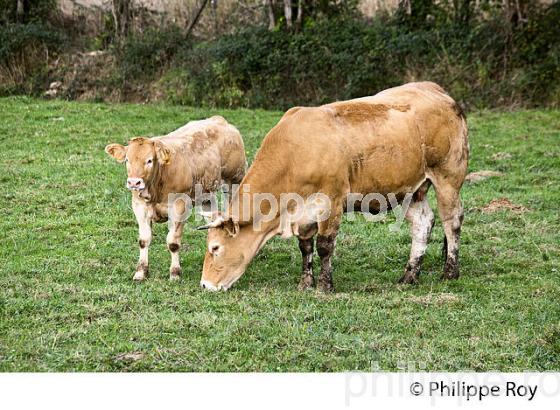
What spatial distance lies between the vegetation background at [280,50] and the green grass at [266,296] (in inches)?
251

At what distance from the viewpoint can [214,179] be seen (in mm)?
11336

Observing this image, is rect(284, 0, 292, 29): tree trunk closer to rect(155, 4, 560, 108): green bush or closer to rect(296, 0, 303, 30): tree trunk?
rect(296, 0, 303, 30): tree trunk

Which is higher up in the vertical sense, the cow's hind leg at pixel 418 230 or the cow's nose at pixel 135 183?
the cow's nose at pixel 135 183

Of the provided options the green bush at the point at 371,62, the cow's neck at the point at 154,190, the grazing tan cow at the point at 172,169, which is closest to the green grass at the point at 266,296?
the grazing tan cow at the point at 172,169

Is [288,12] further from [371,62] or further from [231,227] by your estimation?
[231,227]

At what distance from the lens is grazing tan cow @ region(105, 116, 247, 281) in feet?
32.0

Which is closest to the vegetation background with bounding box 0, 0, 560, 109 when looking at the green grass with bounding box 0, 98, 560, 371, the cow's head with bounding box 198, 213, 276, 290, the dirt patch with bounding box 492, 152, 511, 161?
the dirt patch with bounding box 492, 152, 511, 161

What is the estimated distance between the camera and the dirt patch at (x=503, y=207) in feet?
43.8

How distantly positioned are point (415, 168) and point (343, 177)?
99 cm

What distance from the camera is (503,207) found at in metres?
13.5

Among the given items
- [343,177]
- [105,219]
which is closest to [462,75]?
[105,219]

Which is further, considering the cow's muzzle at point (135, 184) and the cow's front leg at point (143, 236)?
the cow's front leg at point (143, 236)

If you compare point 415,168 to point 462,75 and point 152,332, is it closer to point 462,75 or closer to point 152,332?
point 152,332

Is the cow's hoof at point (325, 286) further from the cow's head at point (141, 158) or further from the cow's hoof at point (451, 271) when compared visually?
the cow's head at point (141, 158)
